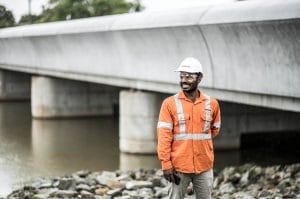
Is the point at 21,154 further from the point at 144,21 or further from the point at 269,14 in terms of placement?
the point at 269,14

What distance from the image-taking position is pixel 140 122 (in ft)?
55.2

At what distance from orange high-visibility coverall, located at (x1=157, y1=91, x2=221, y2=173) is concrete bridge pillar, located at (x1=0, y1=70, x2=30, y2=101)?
30217 mm

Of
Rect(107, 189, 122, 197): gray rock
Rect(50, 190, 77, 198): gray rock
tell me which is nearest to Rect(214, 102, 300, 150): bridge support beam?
Rect(107, 189, 122, 197): gray rock

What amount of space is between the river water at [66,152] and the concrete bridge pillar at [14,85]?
8771 mm

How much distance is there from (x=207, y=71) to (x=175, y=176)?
8.57m

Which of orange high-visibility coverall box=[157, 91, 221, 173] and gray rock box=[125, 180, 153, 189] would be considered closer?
orange high-visibility coverall box=[157, 91, 221, 173]

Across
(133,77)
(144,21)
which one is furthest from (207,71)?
(133,77)

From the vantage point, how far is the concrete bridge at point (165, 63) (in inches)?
444

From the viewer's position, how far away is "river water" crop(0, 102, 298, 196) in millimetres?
15367

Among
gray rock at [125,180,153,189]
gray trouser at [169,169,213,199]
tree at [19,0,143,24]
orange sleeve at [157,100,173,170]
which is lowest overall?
gray rock at [125,180,153,189]

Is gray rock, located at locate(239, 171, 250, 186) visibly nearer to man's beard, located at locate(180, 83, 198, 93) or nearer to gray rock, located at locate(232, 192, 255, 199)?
gray rock, located at locate(232, 192, 255, 199)

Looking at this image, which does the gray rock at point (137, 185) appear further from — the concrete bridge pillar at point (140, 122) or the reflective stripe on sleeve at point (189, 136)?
the concrete bridge pillar at point (140, 122)

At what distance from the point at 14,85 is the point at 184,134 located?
101 ft

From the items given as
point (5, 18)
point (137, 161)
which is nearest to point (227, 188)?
point (137, 161)
